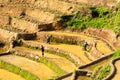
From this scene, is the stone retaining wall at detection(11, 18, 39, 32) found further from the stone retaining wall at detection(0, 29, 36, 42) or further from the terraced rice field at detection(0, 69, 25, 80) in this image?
the terraced rice field at detection(0, 69, 25, 80)

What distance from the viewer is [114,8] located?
31.2m

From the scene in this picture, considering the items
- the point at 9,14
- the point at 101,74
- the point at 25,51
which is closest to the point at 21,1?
the point at 9,14

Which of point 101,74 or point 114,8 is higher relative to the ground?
point 114,8

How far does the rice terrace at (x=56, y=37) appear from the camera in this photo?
24875 mm

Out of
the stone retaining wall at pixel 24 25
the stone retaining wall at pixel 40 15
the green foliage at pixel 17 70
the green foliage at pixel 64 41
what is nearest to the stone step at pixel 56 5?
the stone retaining wall at pixel 40 15

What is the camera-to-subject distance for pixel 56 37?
101ft

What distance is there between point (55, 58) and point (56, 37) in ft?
14.0

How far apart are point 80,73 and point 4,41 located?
51.3 feet

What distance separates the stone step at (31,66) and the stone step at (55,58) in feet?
2.28

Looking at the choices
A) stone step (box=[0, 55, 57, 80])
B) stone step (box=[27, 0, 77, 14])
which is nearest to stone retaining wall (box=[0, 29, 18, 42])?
stone step (box=[0, 55, 57, 80])

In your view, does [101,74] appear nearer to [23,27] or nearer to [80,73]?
[80,73]

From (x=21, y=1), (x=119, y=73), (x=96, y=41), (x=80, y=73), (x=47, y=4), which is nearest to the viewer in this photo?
(x=119, y=73)

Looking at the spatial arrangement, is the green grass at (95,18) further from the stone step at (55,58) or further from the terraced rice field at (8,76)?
the terraced rice field at (8,76)

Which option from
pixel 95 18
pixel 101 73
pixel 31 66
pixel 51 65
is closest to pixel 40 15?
pixel 95 18
